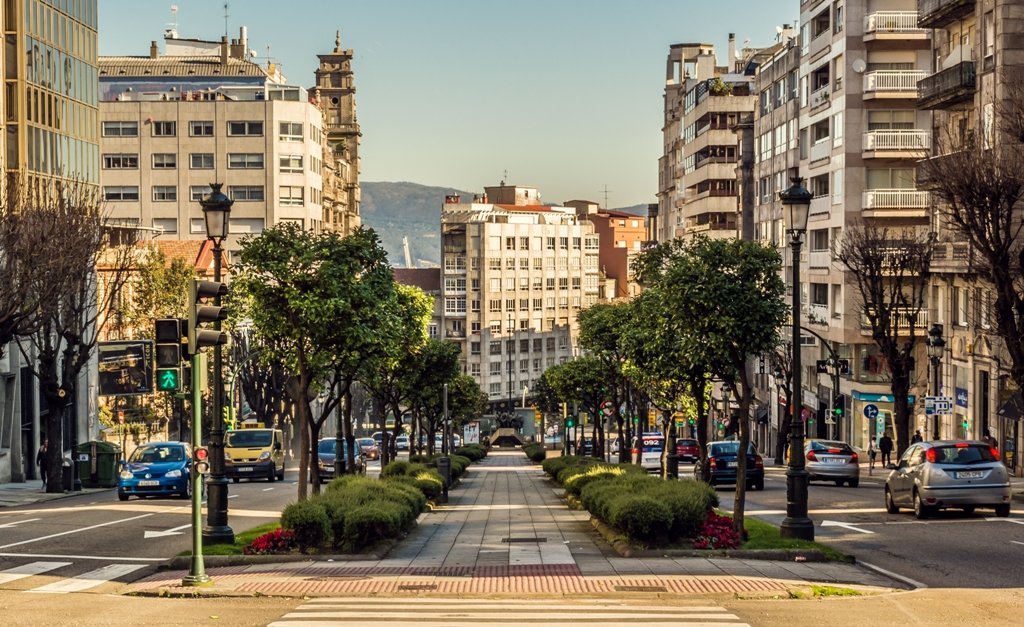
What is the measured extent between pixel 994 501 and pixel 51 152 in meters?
45.0

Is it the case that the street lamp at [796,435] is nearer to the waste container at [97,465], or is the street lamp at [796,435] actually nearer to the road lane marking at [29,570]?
the road lane marking at [29,570]

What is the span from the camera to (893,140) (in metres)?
68.6

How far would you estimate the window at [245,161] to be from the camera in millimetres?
119000

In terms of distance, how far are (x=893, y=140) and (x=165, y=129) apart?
224ft

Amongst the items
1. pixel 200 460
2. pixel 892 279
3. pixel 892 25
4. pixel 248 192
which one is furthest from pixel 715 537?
pixel 248 192

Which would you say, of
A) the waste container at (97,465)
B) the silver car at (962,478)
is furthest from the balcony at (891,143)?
the silver car at (962,478)

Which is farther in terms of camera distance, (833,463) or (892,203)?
(892,203)

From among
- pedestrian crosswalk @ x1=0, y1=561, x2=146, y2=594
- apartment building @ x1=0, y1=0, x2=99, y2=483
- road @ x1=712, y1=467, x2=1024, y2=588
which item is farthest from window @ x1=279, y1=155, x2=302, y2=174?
pedestrian crosswalk @ x1=0, y1=561, x2=146, y2=594

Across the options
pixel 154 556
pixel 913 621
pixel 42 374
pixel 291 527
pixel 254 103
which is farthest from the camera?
pixel 254 103

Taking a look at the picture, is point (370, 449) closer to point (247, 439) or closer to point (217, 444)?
point (247, 439)

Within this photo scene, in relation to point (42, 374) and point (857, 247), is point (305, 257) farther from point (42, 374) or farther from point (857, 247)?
point (857, 247)

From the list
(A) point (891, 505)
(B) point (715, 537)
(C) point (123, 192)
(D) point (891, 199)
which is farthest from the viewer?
(C) point (123, 192)

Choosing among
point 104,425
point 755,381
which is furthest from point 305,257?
point 755,381

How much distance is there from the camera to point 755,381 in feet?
327
